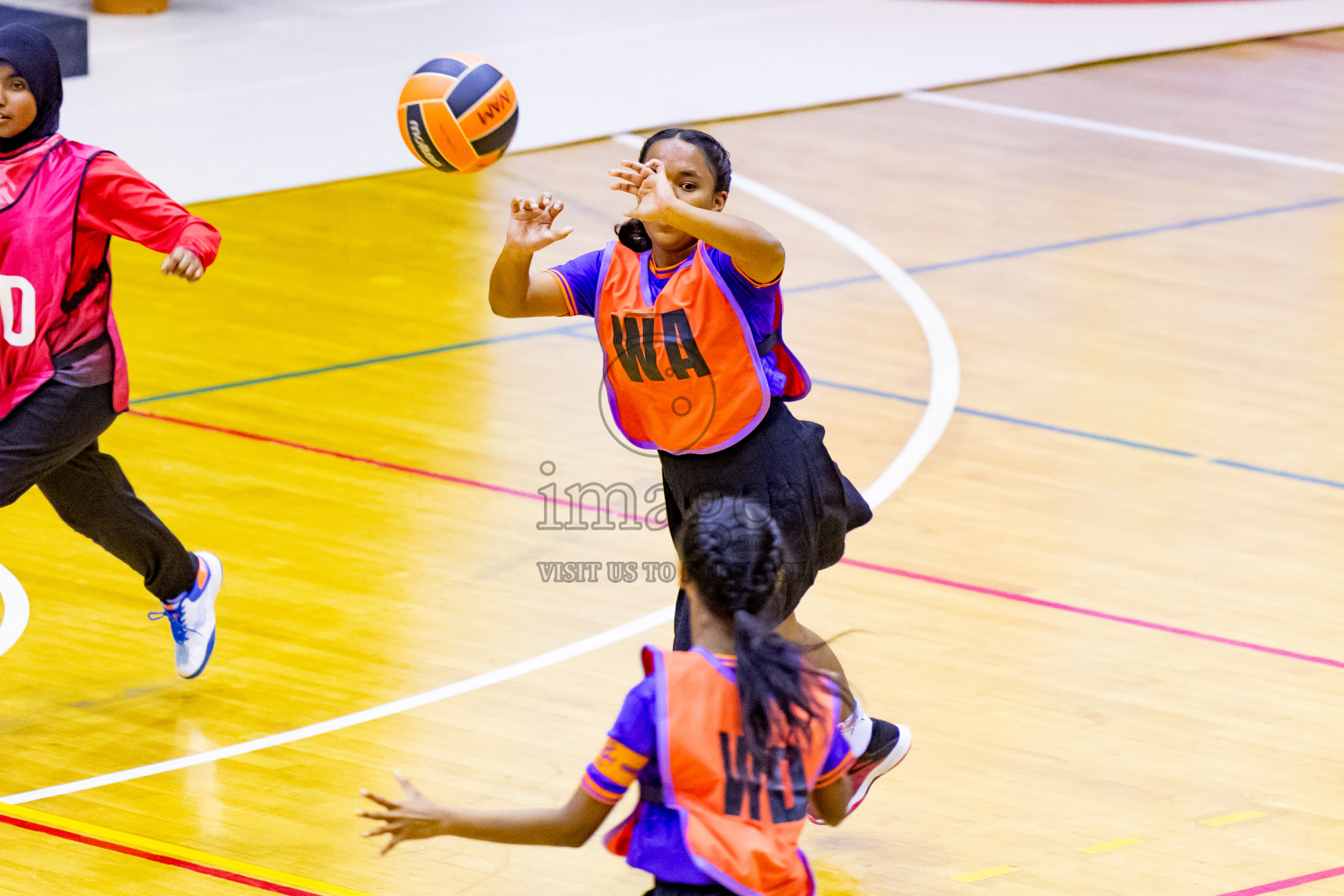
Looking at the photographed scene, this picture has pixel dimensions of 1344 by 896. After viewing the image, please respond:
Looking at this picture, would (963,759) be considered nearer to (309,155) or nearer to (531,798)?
(531,798)

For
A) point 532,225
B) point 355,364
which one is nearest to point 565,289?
point 532,225

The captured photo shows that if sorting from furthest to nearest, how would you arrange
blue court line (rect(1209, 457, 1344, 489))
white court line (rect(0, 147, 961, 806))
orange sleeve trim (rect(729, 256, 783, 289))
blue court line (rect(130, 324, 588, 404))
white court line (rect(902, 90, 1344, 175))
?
white court line (rect(902, 90, 1344, 175)), blue court line (rect(130, 324, 588, 404)), blue court line (rect(1209, 457, 1344, 489)), white court line (rect(0, 147, 961, 806)), orange sleeve trim (rect(729, 256, 783, 289))

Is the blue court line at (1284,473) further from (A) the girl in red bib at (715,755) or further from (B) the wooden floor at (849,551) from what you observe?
(A) the girl in red bib at (715,755)

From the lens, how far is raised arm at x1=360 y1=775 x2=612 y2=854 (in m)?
3.12

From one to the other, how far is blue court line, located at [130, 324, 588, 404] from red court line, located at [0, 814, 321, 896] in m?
3.29

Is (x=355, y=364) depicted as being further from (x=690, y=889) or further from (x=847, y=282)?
(x=690, y=889)

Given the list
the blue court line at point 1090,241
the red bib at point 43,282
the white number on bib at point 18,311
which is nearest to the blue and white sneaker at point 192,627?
the red bib at point 43,282

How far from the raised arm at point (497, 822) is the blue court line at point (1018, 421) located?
4.89 meters

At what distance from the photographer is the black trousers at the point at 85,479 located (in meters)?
5.09

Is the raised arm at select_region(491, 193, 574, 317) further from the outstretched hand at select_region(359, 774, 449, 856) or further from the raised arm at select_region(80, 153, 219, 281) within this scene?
the outstretched hand at select_region(359, 774, 449, 856)

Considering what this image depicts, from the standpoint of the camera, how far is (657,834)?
10.4 ft

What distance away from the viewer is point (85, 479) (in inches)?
211

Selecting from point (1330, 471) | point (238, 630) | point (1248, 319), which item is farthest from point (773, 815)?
point (1248, 319)

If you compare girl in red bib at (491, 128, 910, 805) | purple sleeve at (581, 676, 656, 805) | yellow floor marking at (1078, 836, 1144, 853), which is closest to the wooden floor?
yellow floor marking at (1078, 836, 1144, 853)
